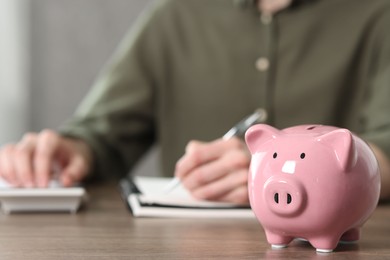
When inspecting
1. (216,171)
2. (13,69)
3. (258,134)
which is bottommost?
(13,69)

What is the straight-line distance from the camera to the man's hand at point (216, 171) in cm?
85

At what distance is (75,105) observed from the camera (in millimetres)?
2336

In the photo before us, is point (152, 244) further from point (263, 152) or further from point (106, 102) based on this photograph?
point (106, 102)

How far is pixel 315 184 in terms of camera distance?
53cm

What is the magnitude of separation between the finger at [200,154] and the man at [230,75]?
485mm

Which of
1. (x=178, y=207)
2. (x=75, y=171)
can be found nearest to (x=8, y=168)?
(x=75, y=171)

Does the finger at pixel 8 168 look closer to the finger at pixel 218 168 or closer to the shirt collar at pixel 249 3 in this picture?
the finger at pixel 218 168

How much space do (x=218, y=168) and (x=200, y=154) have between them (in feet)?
Result: 0.10

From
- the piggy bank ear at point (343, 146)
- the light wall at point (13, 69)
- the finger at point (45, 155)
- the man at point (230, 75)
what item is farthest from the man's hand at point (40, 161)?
the light wall at point (13, 69)

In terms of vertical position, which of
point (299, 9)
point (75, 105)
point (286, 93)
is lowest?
point (75, 105)

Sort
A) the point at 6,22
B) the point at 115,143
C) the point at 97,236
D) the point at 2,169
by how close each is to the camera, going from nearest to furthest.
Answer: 1. the point at 97,236
2. the point at 2,169
3. the point at 115,143
4. the point at 6,22

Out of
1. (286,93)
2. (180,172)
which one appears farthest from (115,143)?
Result: (180,172)

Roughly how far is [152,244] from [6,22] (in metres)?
1.80

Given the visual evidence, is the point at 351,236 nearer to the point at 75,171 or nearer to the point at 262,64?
the point at 75,171
